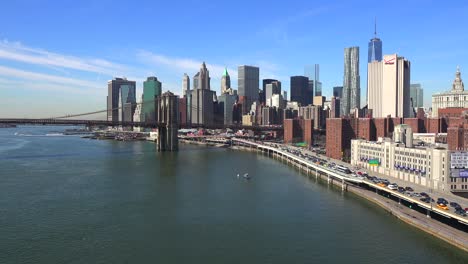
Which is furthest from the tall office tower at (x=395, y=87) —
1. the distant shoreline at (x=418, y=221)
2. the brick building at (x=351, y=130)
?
the distant shoreline at (x=418, y=221)

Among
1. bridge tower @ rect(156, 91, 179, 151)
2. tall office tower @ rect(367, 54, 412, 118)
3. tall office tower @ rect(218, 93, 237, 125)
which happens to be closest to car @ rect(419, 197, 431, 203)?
bridge tower @ rect(156, 91, 179, 151)

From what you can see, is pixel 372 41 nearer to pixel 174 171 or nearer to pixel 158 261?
pixel 174 171

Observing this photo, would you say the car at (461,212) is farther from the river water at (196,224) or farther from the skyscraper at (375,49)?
the skyscraper at (375,49)

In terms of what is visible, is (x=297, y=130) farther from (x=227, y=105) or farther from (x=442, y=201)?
(x=227, y=105)

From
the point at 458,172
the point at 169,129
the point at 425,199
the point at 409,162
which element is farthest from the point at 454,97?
the point at 425,199

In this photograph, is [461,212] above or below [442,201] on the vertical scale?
below

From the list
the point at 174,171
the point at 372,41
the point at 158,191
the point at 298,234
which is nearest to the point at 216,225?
the point at 298,234
